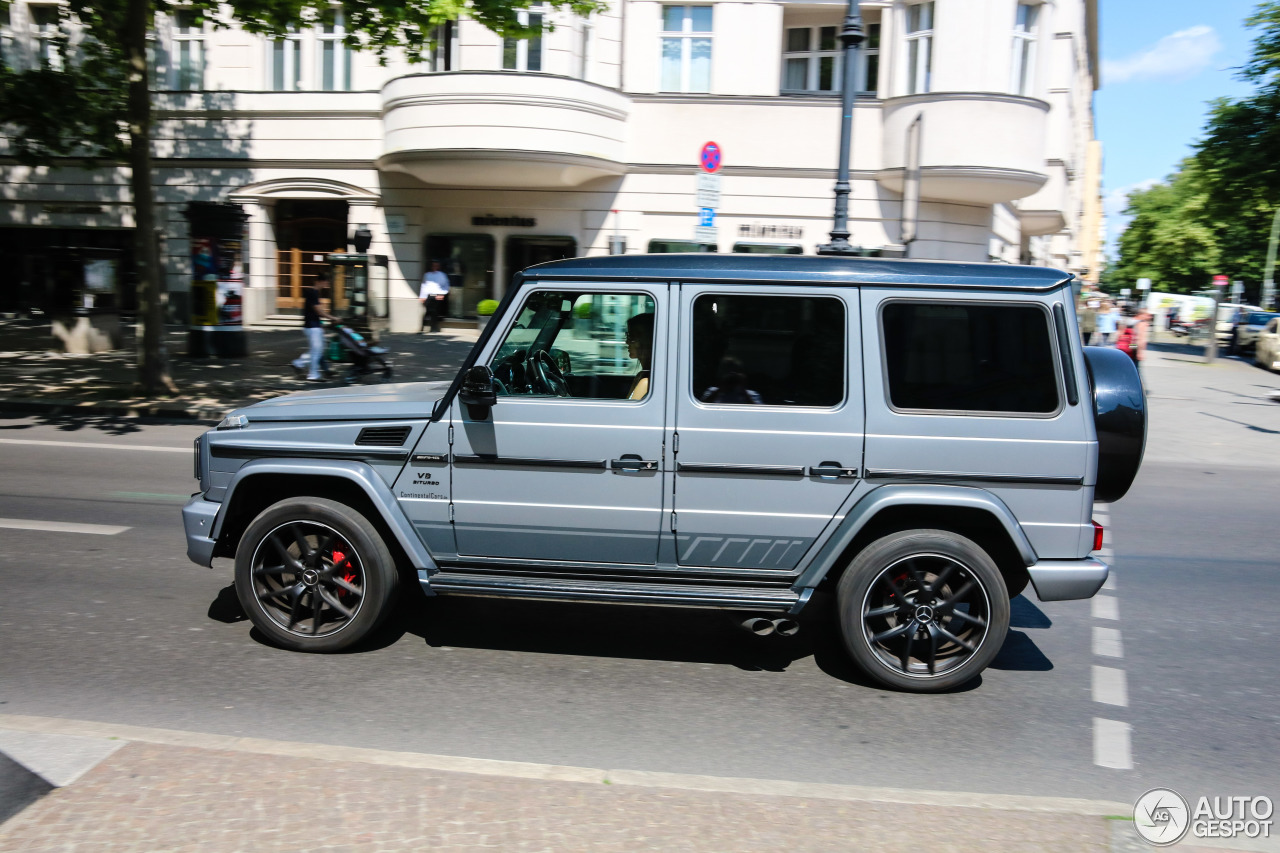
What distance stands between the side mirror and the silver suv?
0.04 feet

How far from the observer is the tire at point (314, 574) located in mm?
4617

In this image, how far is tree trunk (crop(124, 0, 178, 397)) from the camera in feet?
41.5

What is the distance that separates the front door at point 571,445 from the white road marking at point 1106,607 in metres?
3.08

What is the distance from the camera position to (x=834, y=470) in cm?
439

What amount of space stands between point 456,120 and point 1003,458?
18593 mm

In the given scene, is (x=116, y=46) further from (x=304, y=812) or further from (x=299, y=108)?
(x=304, y=812)

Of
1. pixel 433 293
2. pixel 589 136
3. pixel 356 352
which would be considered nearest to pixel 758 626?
pixel 356 352

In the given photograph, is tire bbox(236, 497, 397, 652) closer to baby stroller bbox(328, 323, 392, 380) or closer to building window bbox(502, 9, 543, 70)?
baby stroller bbox(328, 323, 392, 380)

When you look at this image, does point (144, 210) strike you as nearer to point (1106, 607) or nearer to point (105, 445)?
point (105, 445)

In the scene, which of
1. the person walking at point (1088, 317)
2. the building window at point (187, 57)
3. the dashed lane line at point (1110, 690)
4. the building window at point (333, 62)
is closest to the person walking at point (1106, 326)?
the person walking at point (1088, 317)

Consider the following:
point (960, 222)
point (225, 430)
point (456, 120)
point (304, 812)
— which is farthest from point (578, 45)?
point (304, 812)

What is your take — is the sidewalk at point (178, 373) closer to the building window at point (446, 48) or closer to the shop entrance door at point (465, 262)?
the shop entrance door at point (465, 262)

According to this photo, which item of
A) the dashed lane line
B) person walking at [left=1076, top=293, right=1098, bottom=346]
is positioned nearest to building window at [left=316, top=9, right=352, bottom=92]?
person walking at [left=1076, top=293, right=1098, bottom=346]

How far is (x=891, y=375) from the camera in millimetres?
4395
